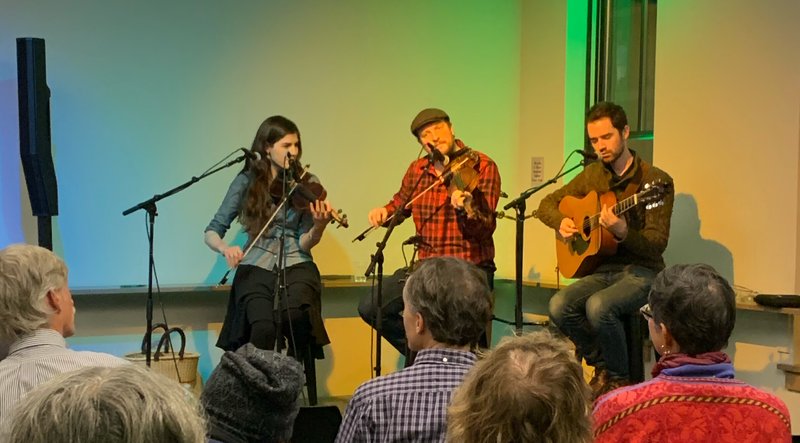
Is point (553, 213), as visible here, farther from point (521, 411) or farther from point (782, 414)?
point (521, 411)

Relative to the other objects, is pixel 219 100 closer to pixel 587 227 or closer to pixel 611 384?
pixel 587 227

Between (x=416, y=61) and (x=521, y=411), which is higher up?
(x=416, y=61)

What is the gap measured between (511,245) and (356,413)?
3598mm

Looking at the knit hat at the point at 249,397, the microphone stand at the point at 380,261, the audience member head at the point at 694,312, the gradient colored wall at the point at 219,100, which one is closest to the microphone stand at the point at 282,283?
the microphone stand at the point at 380,261

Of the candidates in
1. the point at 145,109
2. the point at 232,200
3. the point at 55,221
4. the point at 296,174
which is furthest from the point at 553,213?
the point at 55,221

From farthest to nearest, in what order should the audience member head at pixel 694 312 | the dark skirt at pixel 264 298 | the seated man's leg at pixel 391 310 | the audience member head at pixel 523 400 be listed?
the seated man's leg at pixel 391 310 → the dark skirt at pixel 264 298 → the audience member head at pixel 694 312 → the audience member head at pixel 523 400

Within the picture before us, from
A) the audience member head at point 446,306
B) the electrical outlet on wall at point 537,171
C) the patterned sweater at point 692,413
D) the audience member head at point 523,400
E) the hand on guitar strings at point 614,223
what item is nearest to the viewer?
the audience member head at point 523,400

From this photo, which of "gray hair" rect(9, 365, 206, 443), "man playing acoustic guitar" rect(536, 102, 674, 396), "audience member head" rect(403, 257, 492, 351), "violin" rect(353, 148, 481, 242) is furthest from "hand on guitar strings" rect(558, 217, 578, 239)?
"gray hair" rect(9, 365, 206, 443)

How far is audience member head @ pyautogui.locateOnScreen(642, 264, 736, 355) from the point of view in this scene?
6.25 feet

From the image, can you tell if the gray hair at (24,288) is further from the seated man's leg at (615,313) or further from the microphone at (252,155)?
the seated man's leg at (615,313)

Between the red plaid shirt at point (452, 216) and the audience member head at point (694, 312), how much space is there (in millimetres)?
1888

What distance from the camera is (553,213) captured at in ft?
13.4

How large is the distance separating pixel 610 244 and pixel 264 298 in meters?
1.53

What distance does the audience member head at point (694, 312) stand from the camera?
1906mm
